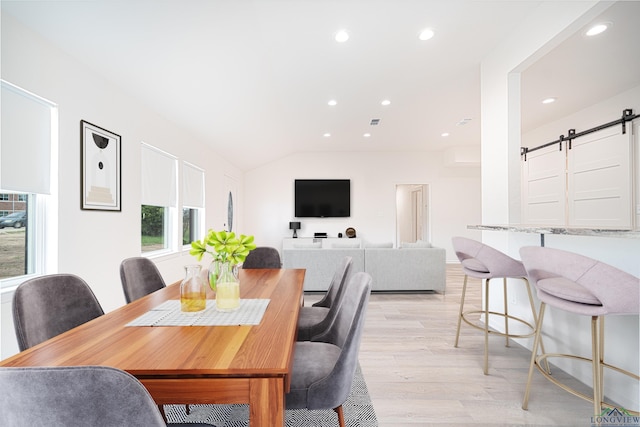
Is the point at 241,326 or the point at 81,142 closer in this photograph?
the point at 241,326

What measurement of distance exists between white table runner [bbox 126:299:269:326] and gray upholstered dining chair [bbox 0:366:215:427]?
62 cm

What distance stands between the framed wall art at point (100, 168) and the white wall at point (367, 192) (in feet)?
16.2

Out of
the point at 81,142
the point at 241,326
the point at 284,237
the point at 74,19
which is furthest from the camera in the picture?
the point at 284,237

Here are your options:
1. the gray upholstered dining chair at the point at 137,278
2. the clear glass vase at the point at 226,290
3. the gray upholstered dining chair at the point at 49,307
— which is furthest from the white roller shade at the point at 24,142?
the clear glass vase at the point at 226,290

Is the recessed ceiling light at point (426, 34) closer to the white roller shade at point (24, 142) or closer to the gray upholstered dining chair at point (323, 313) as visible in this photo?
the gray upholstered dining chair at point (323, 313)

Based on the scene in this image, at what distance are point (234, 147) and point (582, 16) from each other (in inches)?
201

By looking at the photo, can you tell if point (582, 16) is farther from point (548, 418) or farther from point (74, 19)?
point (74, 19)

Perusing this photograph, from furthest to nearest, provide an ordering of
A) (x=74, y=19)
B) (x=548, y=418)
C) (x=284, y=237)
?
1. (x=284, y=237)
2. (x=74, y=19)
3. (x=548, y=418)

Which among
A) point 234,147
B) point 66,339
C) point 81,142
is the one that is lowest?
point 66,339

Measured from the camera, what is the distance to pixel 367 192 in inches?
307

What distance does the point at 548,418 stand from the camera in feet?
5.46

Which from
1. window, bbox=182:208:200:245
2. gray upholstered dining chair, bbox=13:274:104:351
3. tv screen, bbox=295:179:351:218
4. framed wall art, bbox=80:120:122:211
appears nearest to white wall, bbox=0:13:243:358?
framed wall art, bbox=80:120:122:211

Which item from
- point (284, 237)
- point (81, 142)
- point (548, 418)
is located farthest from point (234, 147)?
point (548, 418)

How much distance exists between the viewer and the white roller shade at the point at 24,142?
1846 millimetres
